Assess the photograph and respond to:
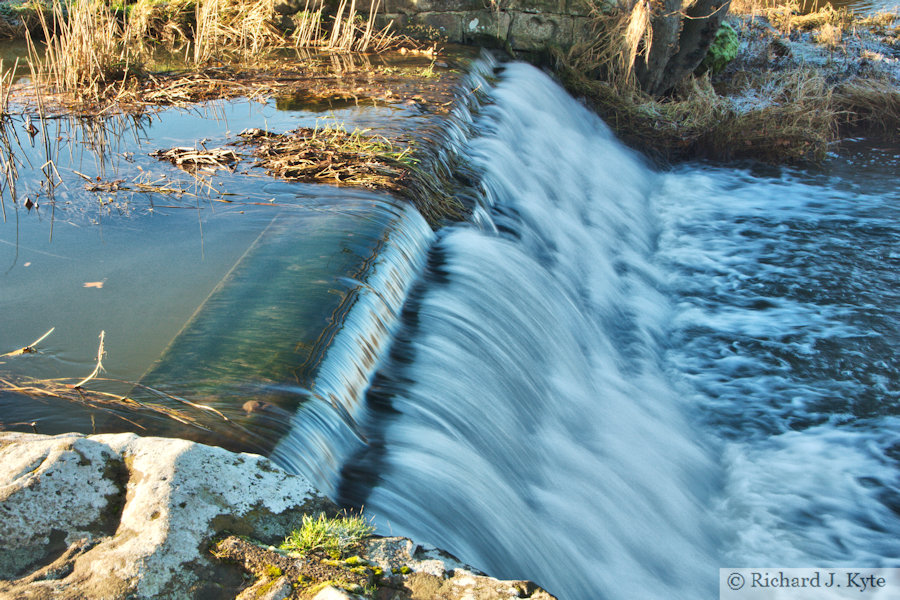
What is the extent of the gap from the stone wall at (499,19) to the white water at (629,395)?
2746 millimetres

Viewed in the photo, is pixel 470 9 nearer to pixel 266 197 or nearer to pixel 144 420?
pixel 266 197

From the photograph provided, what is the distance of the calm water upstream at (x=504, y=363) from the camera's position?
283 centimetres

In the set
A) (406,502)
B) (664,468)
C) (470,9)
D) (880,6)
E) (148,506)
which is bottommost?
(664,468)

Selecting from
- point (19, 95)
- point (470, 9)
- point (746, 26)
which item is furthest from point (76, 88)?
point (746, 26)

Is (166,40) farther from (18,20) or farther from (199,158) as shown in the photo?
(199,158)

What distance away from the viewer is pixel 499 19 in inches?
381

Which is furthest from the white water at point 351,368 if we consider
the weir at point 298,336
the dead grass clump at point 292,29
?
the dead grass clump at point 292,29

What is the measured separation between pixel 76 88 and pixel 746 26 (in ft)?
36.6

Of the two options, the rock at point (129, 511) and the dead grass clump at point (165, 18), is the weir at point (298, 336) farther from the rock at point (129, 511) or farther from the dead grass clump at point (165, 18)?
the dead grass clump at point (165, 18)

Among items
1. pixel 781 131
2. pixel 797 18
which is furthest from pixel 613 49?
pixel 797 18

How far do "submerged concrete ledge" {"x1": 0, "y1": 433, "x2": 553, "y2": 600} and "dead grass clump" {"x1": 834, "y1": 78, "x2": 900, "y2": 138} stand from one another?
10.5m

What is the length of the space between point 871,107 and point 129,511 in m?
11.3

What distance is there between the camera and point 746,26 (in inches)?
508

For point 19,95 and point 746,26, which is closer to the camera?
point 19,95
